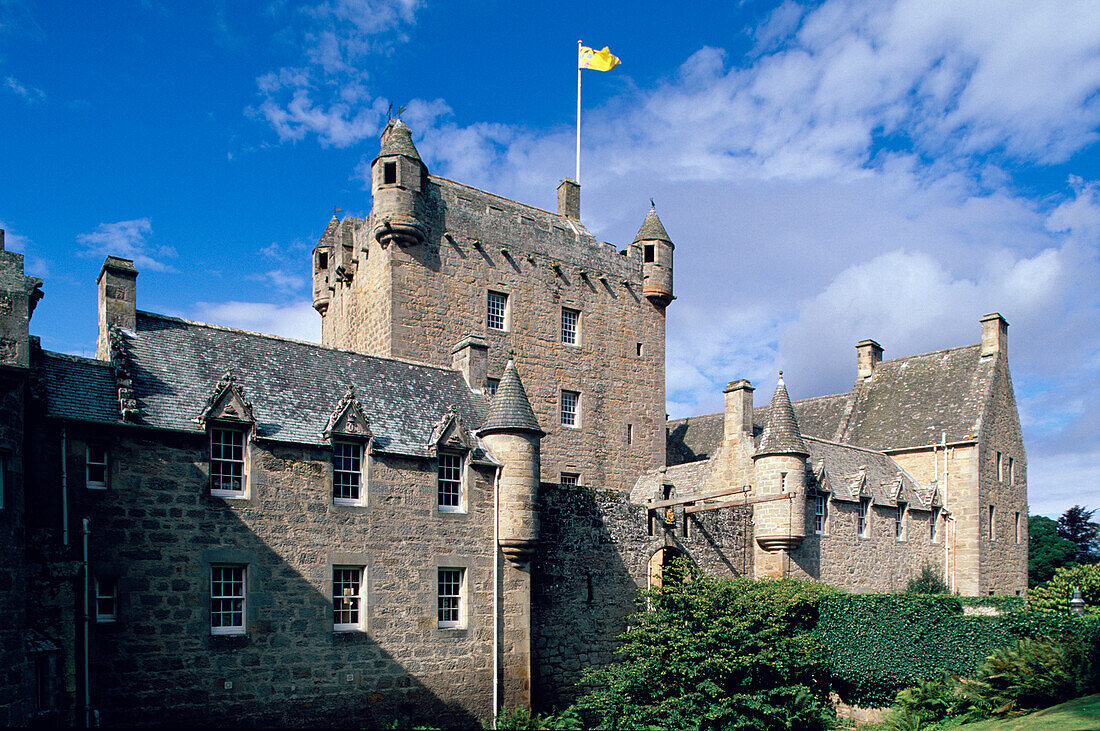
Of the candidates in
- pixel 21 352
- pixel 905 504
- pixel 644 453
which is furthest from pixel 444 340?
pixel 905 504

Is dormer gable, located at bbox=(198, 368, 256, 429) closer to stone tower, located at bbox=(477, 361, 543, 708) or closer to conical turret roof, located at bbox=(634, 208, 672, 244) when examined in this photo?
stone tower, located at bbox=(477, 361, 543, 708)

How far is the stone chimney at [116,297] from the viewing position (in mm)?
18922

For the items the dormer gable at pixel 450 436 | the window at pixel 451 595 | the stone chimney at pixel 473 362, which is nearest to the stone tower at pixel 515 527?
the dormer gable at pixel 450 436

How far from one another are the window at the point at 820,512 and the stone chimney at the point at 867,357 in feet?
53.0

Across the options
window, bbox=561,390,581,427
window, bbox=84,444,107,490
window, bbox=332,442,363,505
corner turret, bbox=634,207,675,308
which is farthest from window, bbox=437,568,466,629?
corner turret, bbox=634,207,675,308

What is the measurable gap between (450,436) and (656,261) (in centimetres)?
1704

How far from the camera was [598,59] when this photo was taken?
1431 inches

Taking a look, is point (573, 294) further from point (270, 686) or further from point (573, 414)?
point (270, 686)

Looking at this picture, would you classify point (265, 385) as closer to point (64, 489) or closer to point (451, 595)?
point (64, 489)

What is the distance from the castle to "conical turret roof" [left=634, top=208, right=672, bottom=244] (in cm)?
22

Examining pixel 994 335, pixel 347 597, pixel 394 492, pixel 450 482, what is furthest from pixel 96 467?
pixel 994 335

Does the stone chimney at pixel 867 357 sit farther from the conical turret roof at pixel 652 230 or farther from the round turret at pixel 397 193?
the round turret at pixel 397 193

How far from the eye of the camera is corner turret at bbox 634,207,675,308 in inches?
1403

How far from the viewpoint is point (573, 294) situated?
33.7 m
